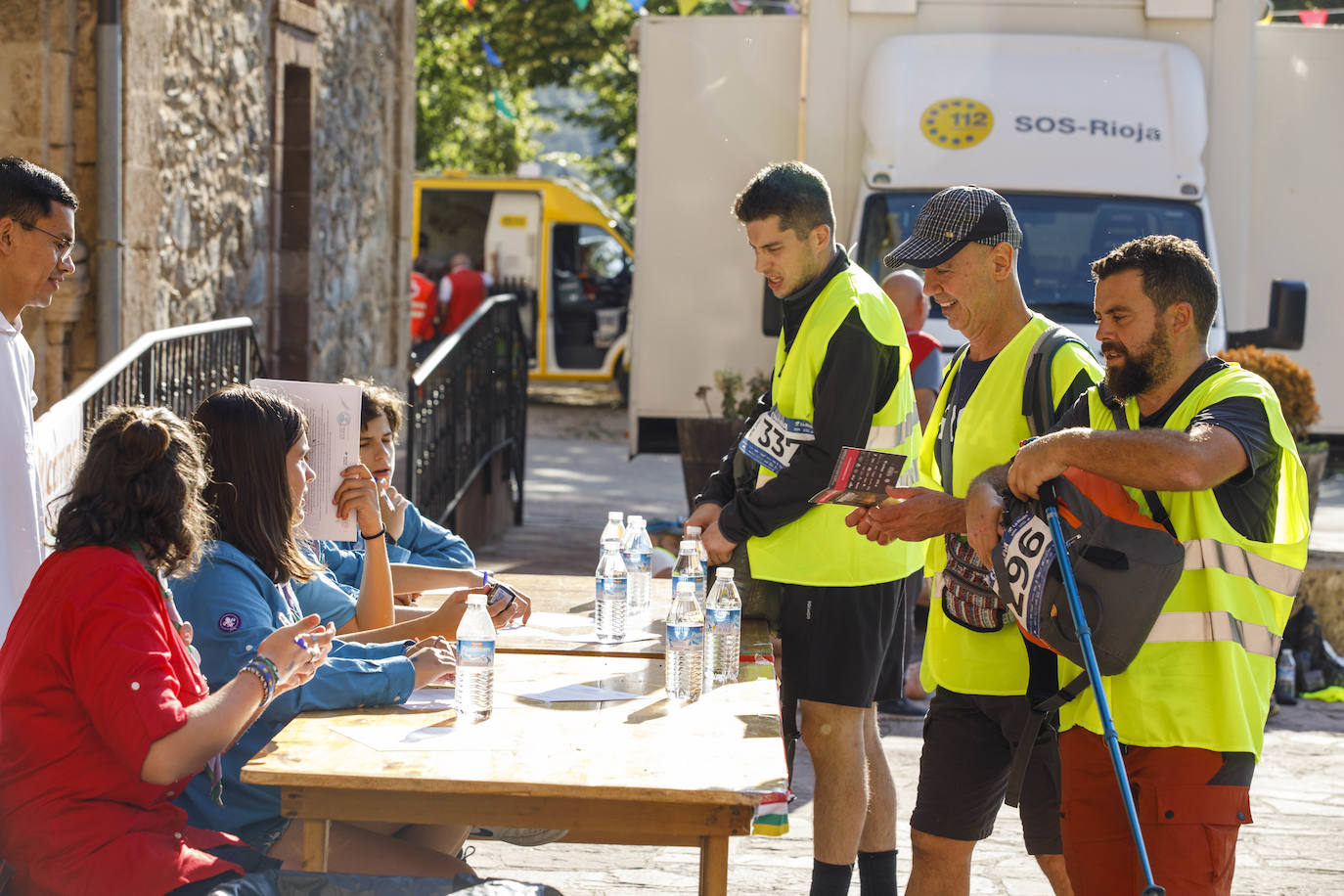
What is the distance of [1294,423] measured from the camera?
775cm

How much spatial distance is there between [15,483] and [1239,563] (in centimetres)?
287

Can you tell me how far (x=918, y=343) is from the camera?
6.65 m

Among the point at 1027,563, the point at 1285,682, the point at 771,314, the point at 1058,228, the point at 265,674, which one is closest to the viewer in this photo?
the point at 265,674

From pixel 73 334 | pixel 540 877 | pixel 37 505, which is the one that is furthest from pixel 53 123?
pixel 540 877

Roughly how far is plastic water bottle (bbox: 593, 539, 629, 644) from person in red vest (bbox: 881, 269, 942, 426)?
2819mm

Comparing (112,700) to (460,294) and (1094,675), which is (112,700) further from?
(460,294)

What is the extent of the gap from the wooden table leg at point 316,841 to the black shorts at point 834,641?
161 cm

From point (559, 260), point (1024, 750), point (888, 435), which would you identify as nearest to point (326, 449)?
point (888, 435)

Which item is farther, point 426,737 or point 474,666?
point 474,666

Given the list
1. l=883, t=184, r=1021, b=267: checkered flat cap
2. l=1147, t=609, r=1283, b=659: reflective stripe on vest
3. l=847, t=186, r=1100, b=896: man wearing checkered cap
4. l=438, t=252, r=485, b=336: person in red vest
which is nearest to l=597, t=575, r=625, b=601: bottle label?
l=847, t=186, r=1100, b=896: man wearing checkered cap

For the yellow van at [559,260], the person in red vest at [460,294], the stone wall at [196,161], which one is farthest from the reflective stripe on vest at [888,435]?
the yellow van at [559,260]

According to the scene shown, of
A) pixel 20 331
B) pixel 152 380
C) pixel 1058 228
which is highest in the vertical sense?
pixel 1058 228

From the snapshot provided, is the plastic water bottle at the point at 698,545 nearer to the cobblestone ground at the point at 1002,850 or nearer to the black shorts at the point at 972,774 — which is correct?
the black shorts at the point at 972,774

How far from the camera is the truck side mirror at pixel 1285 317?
863cm
